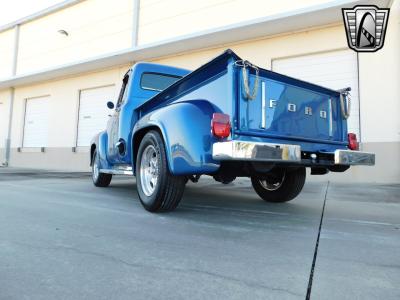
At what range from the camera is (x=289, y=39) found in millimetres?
9867

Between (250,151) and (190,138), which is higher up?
(190,138)

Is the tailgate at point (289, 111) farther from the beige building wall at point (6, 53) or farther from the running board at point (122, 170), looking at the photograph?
the beige building wall at point (6, 53)

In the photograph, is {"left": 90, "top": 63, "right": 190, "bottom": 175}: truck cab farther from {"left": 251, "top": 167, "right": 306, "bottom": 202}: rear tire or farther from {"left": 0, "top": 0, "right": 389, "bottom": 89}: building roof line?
{"left": 0, "top": 0, "right": 389, "bottom": 89}: building roof line

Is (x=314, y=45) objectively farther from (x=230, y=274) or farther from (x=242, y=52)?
(x=230, y=274)

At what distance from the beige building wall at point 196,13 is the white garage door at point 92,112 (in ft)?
9.89

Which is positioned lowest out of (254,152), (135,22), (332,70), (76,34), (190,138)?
(254,152)

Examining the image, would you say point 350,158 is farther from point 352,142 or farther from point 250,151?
point 250,151

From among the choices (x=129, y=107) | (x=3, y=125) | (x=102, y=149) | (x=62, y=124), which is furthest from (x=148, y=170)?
(x=3, y=125)

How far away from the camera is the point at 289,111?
366 centimetres

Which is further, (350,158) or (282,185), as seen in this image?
(282,185)

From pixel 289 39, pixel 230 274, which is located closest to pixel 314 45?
pixel 289 39

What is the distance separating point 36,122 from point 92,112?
427cm

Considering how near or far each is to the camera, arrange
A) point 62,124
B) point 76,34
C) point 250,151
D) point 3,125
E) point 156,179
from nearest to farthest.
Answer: point 250,151
point 156,179
point 76,34
point 62,124
point 3,125

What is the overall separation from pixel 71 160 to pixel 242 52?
8786 millimetres
